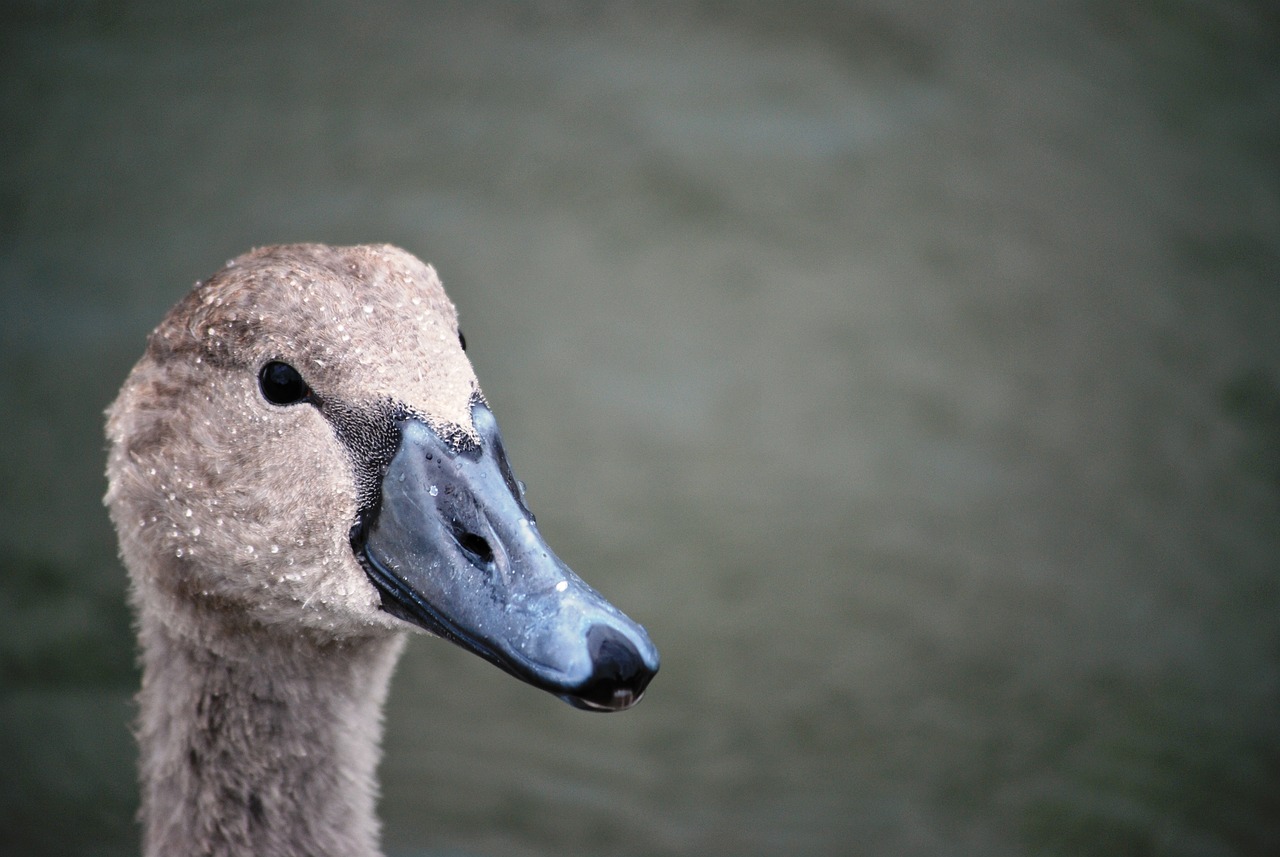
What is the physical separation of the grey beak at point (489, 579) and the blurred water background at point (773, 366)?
2.61m

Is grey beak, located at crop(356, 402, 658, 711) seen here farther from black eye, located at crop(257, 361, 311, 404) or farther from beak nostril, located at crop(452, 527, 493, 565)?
black eye, located at crop(257, 361, 311, 404)

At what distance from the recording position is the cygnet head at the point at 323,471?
7.25ft

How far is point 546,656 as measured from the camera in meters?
2.04

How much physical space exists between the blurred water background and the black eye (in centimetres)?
258

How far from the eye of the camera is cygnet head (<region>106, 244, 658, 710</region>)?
2.21 meters

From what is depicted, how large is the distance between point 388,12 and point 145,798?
427 centimetres

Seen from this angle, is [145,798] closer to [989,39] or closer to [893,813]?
[893,813]

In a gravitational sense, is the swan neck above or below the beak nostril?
below

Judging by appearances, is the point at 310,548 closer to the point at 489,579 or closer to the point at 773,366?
the point at 489,579

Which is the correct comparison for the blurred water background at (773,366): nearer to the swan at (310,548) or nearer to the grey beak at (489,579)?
the swan at (310,548)

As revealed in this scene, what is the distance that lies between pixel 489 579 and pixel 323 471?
421 millimetres

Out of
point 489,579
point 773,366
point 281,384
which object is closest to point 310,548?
point 281,384

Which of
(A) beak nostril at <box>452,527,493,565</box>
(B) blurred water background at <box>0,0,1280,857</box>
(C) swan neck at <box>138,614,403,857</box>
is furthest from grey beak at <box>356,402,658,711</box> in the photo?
(B) blurred water background at <box>0,0,1280,857</box>

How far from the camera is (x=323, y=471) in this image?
2.38 m
